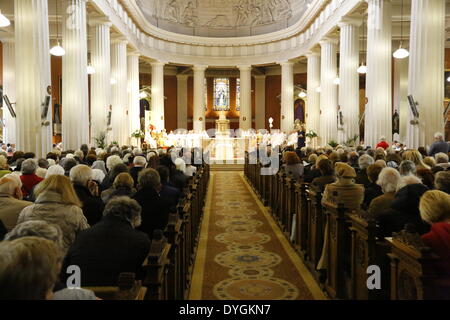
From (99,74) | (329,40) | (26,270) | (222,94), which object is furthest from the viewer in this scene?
(222,94)

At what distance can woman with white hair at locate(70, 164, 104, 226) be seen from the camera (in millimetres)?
4086

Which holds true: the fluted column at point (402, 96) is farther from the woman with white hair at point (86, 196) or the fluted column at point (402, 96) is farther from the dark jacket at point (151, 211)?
the woman with white hair at point (86, 196)

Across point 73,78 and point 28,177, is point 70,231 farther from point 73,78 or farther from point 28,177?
point 73,78

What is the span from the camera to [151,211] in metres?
4.16

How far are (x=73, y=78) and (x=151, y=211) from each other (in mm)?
10002

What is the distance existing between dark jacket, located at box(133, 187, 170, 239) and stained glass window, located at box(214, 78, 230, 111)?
90.0ft

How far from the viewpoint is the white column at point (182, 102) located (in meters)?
30.9

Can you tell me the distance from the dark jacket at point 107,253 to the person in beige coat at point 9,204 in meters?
1.19

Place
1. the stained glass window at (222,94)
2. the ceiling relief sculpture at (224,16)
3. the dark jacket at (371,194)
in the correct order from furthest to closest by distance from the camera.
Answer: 1. the stained glass window at (222,94)
2. the ceiling relief sculpture at (224,16)
3. the dark jacket at (371,194)

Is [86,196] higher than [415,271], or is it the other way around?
[86,196]

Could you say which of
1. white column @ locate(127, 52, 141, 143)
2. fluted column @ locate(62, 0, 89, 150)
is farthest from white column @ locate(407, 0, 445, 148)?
white column @ locate(127, 52, 141, 143)

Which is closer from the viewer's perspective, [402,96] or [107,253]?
[107,253]

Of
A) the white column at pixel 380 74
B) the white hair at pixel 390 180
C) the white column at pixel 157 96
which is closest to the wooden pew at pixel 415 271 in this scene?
the white hair at pixel 390 180

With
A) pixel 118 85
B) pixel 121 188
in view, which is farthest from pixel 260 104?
pixel 121 188
